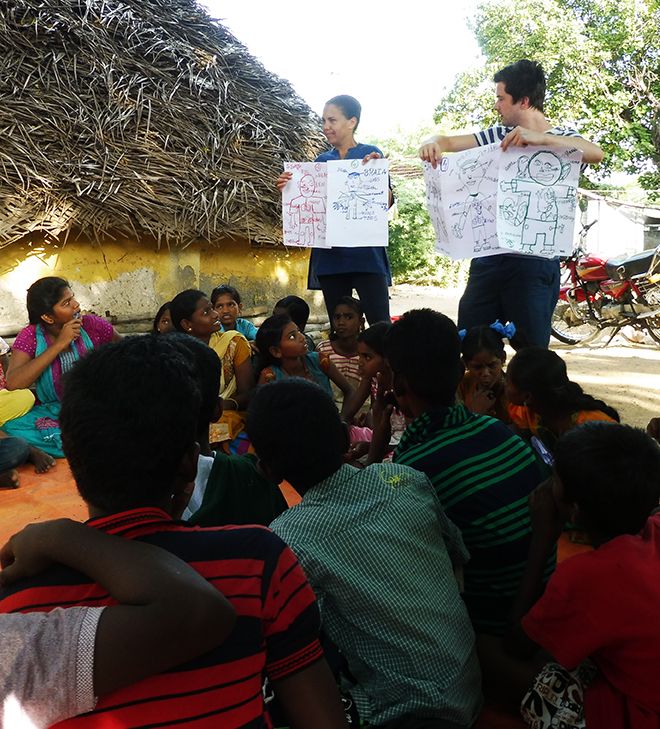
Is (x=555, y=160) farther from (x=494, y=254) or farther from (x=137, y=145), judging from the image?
(x=137, y=145)

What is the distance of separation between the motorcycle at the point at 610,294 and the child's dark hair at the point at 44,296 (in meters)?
6.17

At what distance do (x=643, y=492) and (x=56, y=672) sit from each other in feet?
4.44

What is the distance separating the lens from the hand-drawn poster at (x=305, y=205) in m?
4.57

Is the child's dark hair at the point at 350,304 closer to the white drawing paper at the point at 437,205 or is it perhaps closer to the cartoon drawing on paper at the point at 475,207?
the white drawing paper at the point at 437,205

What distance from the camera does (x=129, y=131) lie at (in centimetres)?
561

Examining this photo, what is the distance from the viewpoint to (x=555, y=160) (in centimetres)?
348

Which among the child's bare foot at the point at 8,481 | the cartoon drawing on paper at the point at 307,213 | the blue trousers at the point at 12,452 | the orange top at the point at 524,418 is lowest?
the child's bare foot at the point at 8,481

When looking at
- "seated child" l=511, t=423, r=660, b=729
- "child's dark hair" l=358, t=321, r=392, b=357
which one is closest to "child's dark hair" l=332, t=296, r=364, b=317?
"child's dark hair" l=358, t=321, r=392, b=357

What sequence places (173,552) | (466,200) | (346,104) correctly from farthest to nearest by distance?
1. (346,104)
2. (466,200)
3. (173,552)

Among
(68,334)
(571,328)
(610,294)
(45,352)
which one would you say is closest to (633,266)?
(610,294)

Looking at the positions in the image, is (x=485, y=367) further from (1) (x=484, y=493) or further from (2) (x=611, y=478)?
(2) (x=611, y=478)

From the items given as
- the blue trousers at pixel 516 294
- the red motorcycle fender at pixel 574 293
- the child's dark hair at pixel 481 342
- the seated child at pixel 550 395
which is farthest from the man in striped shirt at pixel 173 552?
the red motorcycle fender at pixel 574 293

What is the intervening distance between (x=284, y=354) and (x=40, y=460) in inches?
64.5

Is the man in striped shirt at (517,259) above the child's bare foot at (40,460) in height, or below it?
above
